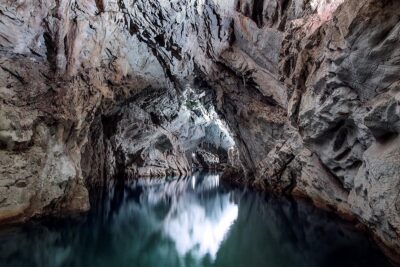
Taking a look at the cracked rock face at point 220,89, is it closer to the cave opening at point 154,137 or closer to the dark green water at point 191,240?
the cave opening at point 154,137

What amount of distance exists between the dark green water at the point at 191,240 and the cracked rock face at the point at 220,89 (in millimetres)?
855

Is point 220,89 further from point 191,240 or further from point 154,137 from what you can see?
point 191,240

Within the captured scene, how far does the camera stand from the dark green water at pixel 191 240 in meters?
7.05

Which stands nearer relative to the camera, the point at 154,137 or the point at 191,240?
the point at 191,240

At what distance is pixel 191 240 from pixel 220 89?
11.1 meters

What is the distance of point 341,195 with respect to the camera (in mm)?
10500

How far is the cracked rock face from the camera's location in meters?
6.84

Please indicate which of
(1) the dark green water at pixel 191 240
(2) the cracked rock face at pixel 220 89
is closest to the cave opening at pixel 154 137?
(2) the cracked rock face at pixel 220 89

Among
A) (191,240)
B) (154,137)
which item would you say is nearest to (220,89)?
(154,137)

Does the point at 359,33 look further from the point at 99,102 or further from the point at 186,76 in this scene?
the point at 186,76

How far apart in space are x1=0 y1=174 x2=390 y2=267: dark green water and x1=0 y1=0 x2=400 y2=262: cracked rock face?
0.85 meters

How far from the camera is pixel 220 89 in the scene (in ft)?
62.6

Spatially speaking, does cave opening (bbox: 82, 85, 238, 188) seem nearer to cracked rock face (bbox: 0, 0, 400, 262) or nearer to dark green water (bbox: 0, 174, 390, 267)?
cracked rock face (bbox: 0, 0, 400, 262)

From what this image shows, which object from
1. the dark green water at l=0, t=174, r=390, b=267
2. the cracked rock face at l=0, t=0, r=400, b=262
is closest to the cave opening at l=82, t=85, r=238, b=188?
the cracked rock face at l=0, t=0, r=400, b=262
